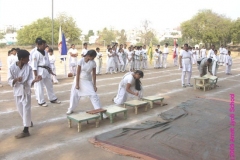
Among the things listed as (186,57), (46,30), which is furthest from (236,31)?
(186,57)

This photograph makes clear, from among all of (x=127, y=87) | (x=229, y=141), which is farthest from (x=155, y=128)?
(x=127, y=87)

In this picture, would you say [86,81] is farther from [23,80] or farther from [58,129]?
[23,80]

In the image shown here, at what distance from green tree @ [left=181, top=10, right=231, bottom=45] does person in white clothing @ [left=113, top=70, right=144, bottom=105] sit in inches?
1352

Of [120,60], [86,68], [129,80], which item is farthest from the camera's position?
[120,60]

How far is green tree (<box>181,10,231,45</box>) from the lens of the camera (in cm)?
3897

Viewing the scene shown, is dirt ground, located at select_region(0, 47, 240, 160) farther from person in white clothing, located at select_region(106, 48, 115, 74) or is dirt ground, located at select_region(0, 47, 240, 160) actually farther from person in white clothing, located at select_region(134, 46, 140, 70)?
person in white clothing, located at select_region(134, 46, 140, 70)

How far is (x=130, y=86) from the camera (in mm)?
7180

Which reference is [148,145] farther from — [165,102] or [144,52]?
[144,52]

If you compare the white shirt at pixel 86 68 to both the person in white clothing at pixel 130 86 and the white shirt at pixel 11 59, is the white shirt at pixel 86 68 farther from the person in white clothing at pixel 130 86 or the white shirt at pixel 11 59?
the white shirt at pixel 11 59

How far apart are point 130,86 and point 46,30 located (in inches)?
1555

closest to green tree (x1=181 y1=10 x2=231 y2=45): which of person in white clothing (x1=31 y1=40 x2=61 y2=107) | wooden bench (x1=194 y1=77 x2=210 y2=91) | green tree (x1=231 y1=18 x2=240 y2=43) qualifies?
green tree (x1=231 y1=18 x2=240 y2=43)

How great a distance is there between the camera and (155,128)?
5414 mm

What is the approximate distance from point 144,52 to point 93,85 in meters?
12.0

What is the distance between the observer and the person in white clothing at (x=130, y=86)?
7.02 metres
